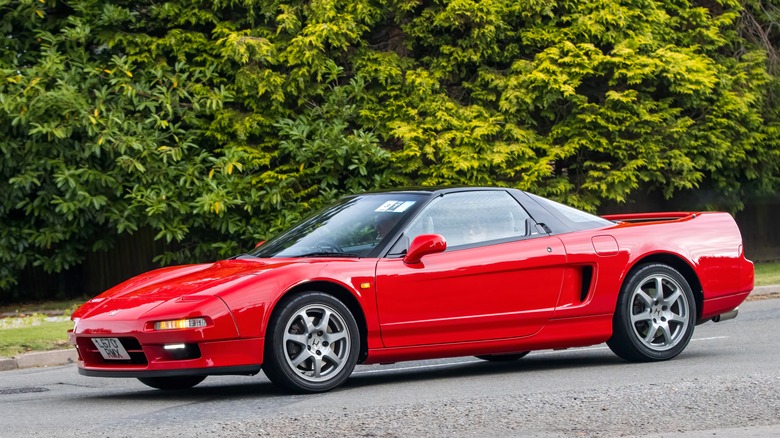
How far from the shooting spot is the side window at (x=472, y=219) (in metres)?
8.58

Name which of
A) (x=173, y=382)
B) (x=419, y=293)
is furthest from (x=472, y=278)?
(x=173, y=382)

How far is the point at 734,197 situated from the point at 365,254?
1738 cm

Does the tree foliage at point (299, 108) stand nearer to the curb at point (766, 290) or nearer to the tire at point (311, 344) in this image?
the curb at point (766, 290)

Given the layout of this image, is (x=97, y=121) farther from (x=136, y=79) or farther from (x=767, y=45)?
(x=767, y=45)

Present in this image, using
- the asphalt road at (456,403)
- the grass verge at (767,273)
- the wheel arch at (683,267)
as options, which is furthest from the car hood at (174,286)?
the grass verge at (767,273)

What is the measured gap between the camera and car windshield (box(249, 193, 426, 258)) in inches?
330

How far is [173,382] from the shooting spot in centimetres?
851

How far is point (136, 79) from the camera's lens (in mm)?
19391

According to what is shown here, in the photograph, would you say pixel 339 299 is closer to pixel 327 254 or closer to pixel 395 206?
pixel 327 254

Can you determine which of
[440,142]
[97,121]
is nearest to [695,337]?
[440,142]

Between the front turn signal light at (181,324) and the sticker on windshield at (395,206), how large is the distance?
1859mm

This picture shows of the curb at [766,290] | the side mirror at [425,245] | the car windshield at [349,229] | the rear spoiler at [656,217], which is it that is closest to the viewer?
the side mirror at [425,245]

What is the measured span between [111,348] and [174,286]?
57cm

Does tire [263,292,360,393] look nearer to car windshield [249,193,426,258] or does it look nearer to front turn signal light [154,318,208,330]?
front turn signal light [154,318,208,330]
